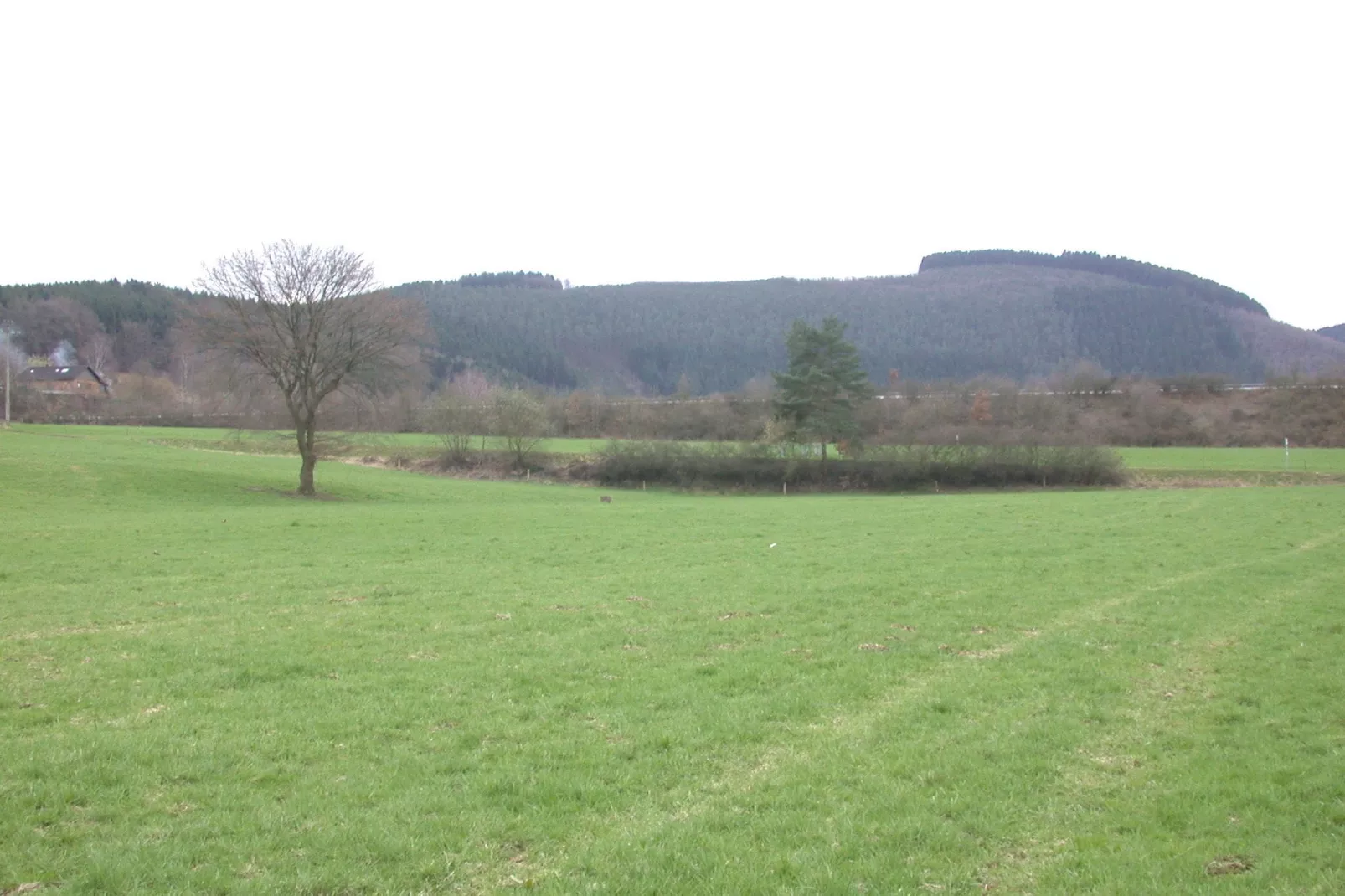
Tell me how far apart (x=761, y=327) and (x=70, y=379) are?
354 ft

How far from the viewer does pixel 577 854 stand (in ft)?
19.2

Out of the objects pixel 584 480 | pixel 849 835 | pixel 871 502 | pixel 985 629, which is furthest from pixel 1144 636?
pixel 584 480

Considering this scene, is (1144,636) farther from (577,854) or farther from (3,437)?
(3,437)

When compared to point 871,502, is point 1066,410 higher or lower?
higher

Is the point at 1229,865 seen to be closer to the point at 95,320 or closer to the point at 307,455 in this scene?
the point at 307,455

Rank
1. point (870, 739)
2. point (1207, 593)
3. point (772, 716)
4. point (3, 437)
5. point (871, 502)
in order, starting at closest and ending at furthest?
point (870, 739) → point (772, 716) → point (1207, 593) → point (871, 502) → point (3, 437)

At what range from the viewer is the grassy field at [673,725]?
5.77m

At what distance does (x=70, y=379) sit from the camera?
121625 mm

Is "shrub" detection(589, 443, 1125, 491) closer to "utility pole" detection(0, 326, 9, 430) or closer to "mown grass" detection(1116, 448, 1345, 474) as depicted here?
"mown grass" detection(1116, 448, 1345, 474)

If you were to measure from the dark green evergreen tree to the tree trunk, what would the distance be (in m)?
35.3

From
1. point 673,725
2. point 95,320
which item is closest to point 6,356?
point 95,320

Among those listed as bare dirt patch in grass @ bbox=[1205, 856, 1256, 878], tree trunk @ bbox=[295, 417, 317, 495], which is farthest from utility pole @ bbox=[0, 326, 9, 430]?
bare dirt patch in grass @ bbox=[1205, 856, 1256, 878]

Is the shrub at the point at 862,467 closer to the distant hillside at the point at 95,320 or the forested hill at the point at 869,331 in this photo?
the forested hill at the point at 869,331

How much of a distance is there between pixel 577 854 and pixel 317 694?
472 centimetres
